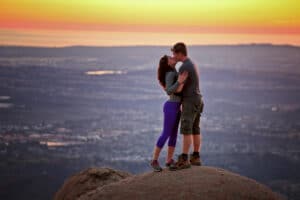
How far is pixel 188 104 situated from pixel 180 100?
9.0 inches

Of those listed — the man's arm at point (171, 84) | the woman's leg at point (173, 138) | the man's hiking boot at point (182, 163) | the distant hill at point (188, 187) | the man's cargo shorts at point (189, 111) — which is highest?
the man's arm at point (171, 84)

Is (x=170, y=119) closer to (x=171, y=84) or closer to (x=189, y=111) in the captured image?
(x=189, y=111)

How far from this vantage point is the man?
48.2ft

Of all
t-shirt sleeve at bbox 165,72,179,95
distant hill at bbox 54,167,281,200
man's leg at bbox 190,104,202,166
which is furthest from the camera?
man's leg at bbox 190,104,202,166

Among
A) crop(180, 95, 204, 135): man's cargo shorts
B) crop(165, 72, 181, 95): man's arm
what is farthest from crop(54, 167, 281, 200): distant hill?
crop(165, 72, 181, 95): man's arm

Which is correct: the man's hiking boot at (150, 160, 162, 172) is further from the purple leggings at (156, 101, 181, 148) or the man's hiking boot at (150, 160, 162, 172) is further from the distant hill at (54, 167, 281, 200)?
the purple leggings at (156, 101, 181, 148)

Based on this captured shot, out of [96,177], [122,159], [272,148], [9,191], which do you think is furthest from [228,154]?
[96,177]

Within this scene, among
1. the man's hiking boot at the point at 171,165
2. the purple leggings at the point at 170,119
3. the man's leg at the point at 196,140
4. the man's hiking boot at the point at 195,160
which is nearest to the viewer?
the purple leggings at the point at 170,119

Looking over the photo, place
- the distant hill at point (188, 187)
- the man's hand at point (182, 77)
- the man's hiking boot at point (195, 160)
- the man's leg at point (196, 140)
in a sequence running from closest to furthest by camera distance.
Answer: the distant hill at point (188, 187) → the man's hand at point (182, 77) → the man's leg at point (196, 140) → the man's hiking boot at point (195, 160)

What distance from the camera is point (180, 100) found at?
15078 mm

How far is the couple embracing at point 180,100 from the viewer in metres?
14.7

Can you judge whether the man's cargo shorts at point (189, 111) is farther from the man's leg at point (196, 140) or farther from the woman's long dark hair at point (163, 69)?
the woman's long dark hair at point (163, 69)

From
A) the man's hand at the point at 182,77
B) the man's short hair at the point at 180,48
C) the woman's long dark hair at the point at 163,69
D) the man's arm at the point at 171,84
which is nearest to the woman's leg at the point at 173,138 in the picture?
the man's arm at the point at 171,84

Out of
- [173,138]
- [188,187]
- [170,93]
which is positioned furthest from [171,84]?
[188,187]
